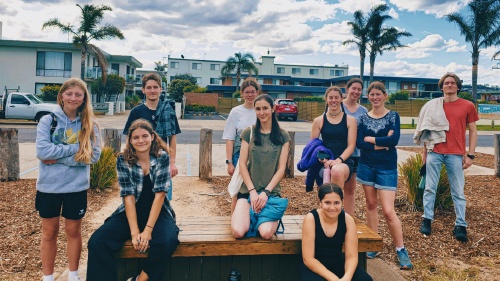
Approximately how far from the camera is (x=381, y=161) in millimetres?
4148

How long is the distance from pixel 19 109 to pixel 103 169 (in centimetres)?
1671

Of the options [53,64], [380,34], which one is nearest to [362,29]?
[380,34]

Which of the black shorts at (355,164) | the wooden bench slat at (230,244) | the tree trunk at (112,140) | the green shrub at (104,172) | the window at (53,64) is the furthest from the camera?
the window at (53,64)

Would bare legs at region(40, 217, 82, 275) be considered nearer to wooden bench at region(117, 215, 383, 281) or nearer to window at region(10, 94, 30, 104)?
wooden bench at region(117, 215, 383, 281)

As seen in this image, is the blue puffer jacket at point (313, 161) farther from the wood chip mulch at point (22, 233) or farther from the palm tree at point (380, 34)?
the palm tree at point (380, 34)

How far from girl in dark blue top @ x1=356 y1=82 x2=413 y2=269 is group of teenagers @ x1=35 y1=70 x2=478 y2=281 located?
1 centimetres

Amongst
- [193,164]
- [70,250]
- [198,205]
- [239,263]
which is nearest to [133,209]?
[70,250]

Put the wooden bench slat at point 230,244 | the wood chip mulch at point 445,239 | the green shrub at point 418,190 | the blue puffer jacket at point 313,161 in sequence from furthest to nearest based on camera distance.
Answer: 1. the green shrub at point 418,190
2. the wood chip mulch at point 445,239
3. the blue puffer jacket at point 313,161
4. the wooden bench slat at point 230,244

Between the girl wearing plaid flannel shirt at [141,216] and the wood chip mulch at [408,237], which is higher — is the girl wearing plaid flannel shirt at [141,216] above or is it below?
above

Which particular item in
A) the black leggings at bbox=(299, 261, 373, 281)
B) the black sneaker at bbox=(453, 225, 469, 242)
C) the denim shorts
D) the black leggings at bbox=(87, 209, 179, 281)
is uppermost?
the denim shorts

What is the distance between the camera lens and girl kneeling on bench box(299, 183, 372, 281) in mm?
3066

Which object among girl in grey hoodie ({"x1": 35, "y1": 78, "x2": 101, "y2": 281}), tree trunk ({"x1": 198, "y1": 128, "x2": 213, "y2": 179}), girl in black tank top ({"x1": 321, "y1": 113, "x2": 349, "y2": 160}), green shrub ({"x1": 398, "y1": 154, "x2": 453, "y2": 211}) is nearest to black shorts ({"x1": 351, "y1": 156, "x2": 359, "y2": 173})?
girl in black tank top ({"x1": 321, "y1": 113, "x2": 349, "y2": 160})

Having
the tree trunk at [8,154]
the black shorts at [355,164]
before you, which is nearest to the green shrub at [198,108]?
the tree trunk at [8,154]

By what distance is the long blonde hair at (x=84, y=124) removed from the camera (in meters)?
3.36
